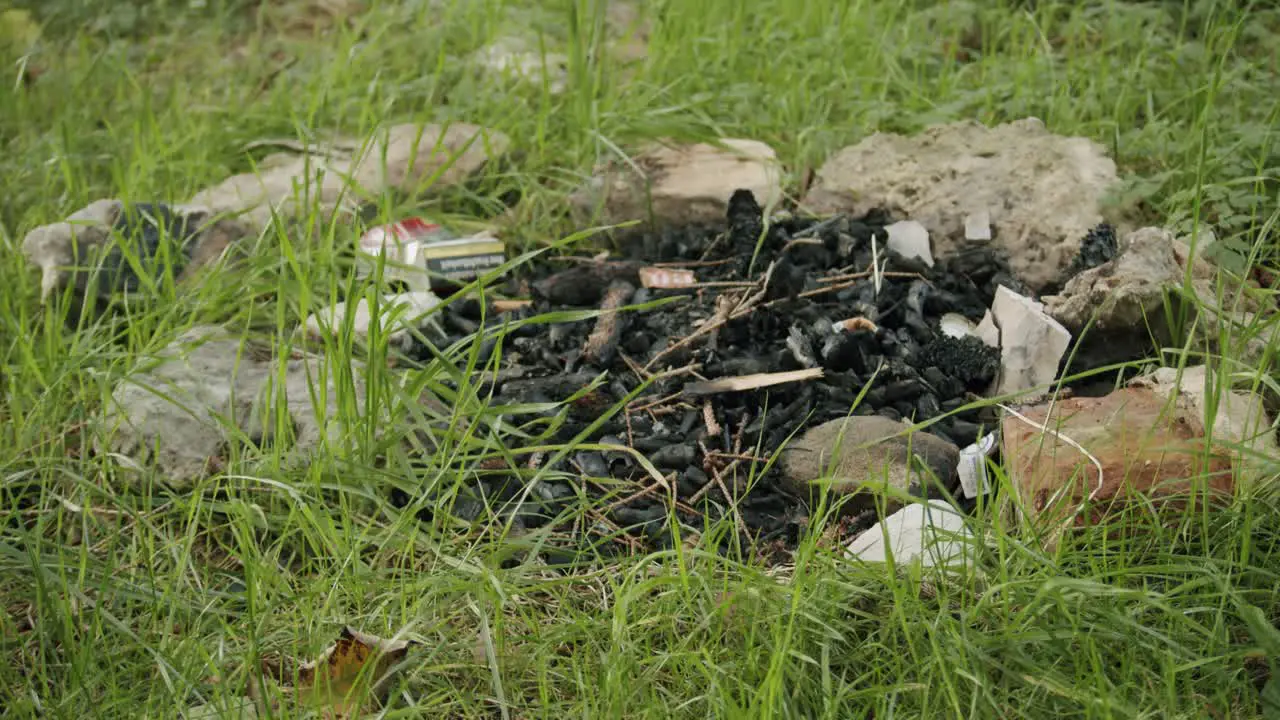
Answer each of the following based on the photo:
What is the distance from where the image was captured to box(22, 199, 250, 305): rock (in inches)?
124

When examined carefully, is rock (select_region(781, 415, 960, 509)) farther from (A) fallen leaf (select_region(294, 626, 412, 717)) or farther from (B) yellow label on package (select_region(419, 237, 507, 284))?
(B) yellow label on package (select_region(419, 237, 507, 284))

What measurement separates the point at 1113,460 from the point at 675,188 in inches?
65.6

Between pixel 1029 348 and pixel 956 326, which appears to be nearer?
pixel 1029 348

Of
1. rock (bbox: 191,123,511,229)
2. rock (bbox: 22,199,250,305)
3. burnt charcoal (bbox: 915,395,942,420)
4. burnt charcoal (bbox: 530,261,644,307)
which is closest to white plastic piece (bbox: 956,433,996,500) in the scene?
burnt charcoal (bbox: 915,395,942,420)

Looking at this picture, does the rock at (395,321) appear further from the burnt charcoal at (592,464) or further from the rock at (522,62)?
the rock at (522,62)

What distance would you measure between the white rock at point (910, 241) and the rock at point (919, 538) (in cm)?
101

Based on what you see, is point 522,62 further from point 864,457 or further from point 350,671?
point 350,671

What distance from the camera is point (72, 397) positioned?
111 inches

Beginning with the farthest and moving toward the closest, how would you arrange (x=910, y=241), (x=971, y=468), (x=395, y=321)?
1. (x=910, y=241)
2. (x=395, y=321)
3. (x=971, y=468)

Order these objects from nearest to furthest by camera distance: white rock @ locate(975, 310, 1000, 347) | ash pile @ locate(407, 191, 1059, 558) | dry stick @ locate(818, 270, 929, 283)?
1. ash pile @ locate(407, 191, 1059, 558)
2. white rock @ locate(975, 310, 1000, 347)
3. dry stick @ locate(818, 270, 929, 283)

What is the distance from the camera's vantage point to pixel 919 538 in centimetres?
222

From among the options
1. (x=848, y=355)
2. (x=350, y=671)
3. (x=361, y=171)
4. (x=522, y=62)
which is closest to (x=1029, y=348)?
(x=848, y=355)

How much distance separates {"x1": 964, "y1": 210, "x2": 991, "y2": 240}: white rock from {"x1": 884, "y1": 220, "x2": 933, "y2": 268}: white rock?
11 centimetres

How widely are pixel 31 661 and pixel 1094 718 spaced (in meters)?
1.84
